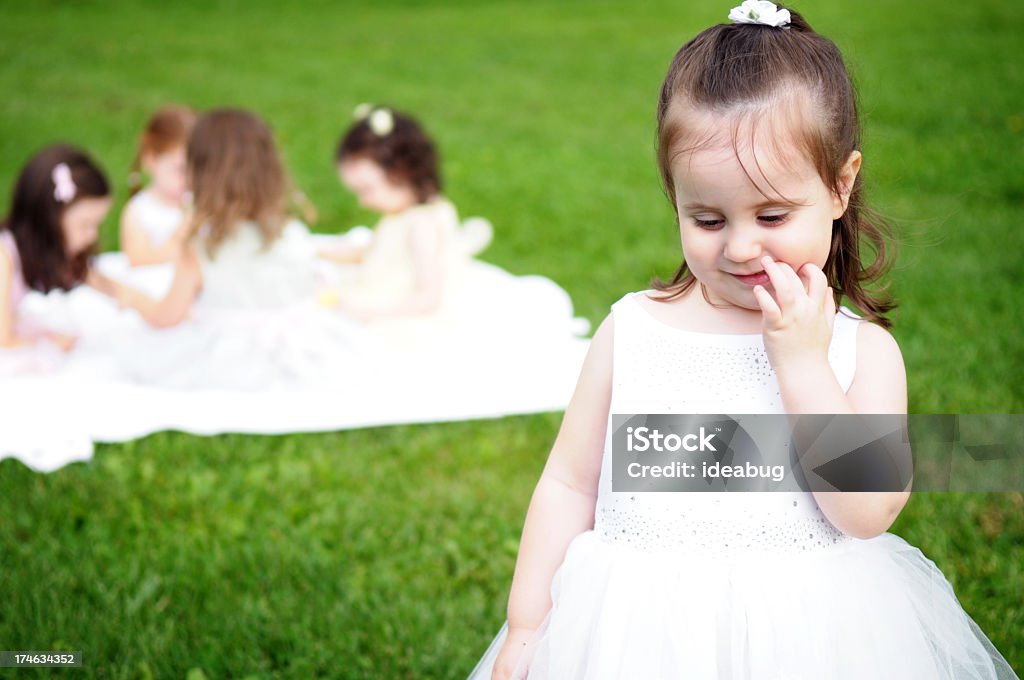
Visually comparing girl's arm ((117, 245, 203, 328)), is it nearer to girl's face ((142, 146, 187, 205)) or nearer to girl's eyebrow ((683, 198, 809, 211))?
girl's face ((142, 146, 187, 205))

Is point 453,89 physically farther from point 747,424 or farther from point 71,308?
point 747,424

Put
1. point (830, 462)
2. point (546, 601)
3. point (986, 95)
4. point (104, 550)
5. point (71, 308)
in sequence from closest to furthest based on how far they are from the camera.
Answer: point (830, 462), point (546, 601), point (104, 550), point (71, 308), point (986, 95)

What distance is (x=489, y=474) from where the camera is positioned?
385 centimetres

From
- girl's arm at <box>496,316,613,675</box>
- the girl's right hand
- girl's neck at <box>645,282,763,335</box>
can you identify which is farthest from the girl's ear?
the girl's right hand

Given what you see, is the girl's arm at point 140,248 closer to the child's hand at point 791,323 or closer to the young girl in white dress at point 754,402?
the young girl in white dress at point 754,402

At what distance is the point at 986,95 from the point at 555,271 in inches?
216

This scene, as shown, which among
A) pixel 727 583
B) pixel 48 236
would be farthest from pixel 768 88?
pixel 48 236

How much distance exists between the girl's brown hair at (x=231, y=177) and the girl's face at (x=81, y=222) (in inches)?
18.0

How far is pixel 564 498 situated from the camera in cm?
193

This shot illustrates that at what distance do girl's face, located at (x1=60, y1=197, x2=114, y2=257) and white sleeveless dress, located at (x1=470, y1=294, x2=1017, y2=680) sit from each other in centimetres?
374

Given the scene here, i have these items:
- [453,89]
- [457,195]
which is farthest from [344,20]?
[457,195]

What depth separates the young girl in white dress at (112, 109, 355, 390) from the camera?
4.82 m

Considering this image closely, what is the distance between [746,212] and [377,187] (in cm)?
387

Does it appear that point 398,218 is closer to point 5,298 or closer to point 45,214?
point 45,214
